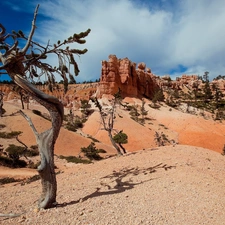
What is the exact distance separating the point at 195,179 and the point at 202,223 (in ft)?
12.1

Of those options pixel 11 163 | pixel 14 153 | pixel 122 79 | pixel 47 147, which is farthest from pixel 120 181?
pixel 122 79

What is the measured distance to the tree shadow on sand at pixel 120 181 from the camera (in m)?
8.55

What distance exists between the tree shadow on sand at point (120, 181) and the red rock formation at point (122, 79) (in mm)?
53857

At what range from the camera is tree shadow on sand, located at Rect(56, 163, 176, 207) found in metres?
8.55

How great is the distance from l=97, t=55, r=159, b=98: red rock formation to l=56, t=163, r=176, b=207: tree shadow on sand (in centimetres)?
5386

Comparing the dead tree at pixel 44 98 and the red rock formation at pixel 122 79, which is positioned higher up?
the red rock formation at pixel 122 79

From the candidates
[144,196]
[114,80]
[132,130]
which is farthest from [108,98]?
[144,196]

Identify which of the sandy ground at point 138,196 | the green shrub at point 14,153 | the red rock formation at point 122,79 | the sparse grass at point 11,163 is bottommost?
the sandy ground at point 138,196

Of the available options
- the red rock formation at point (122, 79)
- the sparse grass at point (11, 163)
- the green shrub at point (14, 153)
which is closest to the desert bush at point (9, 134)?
the green shrub at point (14, 153)

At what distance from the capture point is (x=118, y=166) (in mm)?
12672

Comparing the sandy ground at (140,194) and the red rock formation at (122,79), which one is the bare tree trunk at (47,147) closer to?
the sandy ground at (140,194)

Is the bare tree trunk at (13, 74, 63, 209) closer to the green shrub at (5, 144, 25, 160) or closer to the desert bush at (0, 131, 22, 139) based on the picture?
the green shrub at (5, 144, 25, 160)

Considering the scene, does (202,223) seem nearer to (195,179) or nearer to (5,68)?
(195,179)

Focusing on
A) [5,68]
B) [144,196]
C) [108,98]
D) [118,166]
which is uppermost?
[108,98]
